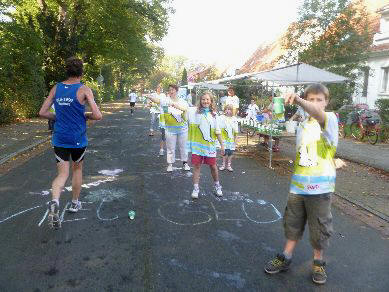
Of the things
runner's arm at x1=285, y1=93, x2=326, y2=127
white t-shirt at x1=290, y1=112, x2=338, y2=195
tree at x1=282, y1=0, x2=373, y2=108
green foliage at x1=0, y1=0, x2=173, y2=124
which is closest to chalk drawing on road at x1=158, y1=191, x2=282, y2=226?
white t-shirt at x1=290, y1=112, x2=338, y2=195

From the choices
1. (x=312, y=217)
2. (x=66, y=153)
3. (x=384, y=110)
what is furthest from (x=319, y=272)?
(x=384, y=110)

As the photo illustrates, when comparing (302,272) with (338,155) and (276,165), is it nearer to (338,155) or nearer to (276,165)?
(276,165)

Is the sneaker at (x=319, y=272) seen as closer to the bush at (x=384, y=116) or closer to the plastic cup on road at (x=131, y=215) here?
the plastic cup on road at (x=131, y=215)

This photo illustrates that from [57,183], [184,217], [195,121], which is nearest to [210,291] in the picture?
[184,217]

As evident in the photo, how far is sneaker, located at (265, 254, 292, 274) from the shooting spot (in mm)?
3652

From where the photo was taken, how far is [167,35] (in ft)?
111

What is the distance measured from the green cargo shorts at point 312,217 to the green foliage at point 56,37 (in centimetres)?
1405

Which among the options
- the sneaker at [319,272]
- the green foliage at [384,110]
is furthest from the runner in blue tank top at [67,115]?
the green foliage at [384,110]

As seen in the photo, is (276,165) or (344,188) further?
(276,165)

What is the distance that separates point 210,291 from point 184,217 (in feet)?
6.46

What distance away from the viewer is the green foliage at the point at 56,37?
56.6ft

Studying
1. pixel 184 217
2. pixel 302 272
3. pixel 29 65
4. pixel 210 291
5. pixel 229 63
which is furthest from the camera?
pixel 229 63

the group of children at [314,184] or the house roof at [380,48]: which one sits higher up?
the house roof at [380,48]

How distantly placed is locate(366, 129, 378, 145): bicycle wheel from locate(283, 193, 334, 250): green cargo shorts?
466 inches
